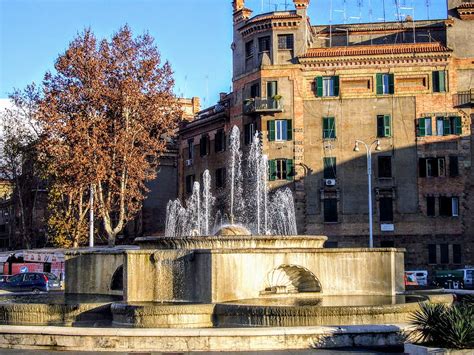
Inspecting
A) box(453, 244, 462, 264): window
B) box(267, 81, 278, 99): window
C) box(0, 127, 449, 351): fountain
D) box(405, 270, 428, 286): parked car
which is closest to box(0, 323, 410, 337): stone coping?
box(0, 127, 449, 351): fountain

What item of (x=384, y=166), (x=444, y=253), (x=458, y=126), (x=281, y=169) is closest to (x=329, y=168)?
(x=281, y=169)

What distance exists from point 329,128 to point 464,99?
9753 millimetres

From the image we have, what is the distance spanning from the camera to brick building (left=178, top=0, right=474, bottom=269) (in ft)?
173

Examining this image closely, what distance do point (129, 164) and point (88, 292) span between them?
12.9 meters

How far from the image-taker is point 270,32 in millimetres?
56062

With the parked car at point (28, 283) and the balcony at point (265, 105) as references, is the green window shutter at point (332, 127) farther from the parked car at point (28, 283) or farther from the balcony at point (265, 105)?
the parked car at point (28, 283)

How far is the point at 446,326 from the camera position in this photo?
1355 cm

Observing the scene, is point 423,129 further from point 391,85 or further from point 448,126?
point 391,85

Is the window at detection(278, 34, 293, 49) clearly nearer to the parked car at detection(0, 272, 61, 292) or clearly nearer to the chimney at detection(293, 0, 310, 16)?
the chimney at detection(293, 0, 310, 16)

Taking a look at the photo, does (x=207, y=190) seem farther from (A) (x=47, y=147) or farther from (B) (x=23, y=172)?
(A) (x=47, y=147)

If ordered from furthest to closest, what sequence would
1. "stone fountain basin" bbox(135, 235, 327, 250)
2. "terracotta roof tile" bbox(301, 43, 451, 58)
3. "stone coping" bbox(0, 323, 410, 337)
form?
"terracotta roof tile" bbox(301, 43, 451, 58) < "stone fountain basin" bbox(135, 235, 327, 250) < "stone coping" bbox(0, 323, 410, 337)

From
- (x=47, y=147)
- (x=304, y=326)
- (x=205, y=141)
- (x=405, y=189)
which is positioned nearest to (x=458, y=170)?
(x=405, y=189)

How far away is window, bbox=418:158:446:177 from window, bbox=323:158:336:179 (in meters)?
6.05

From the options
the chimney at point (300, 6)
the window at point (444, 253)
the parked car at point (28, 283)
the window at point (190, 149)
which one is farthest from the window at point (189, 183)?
the parked car at point (28, 283)
